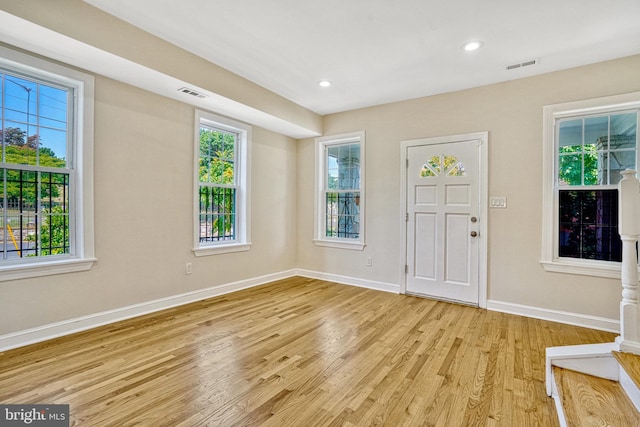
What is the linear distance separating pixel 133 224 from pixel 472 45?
12.5ft

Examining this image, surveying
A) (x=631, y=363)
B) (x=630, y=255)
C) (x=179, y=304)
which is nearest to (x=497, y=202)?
(x=630, y=255)

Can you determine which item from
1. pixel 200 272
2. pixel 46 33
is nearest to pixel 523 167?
pixel 200 272

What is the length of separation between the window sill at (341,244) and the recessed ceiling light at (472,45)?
2.79 meters

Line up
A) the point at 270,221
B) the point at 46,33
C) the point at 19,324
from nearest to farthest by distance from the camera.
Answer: the point at 46,33
the point at 19,324
the point at 270,221

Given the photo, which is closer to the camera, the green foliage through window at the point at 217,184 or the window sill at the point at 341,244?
the green foliage through window at the point at 217,184

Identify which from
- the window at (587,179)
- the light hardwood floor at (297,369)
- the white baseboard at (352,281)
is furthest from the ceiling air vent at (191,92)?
the window at (587,179)

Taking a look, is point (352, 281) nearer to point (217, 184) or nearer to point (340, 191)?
point (340, 191)

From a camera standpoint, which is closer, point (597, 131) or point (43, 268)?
point (43, 268)

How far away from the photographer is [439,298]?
3996 mm

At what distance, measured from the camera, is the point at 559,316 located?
325 cm

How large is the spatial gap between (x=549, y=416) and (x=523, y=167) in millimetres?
2633

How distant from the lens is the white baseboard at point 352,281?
14.3 feet

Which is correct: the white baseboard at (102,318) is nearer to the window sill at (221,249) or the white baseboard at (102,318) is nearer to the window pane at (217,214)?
the window sill at (221,249)

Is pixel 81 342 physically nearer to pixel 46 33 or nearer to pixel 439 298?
pixel 46 33
